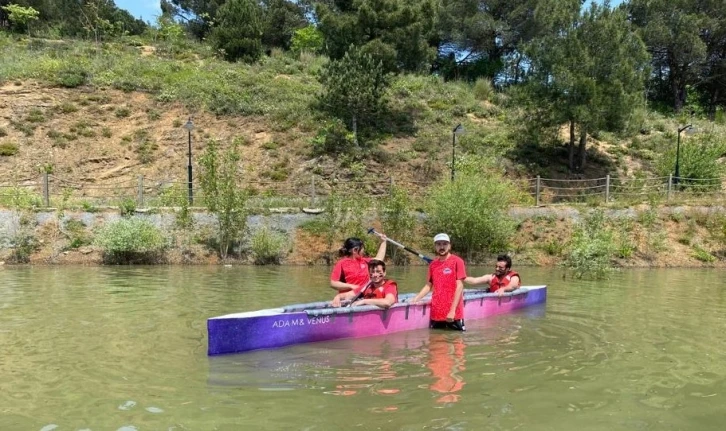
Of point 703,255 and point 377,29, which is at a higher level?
point 377,29

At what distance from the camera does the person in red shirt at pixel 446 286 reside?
8.18m

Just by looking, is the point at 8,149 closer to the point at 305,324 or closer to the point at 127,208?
the point at 127,208

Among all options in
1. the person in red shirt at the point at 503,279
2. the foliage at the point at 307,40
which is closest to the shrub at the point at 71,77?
the foliage at the point at 307,40

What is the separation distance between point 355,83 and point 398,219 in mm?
10146

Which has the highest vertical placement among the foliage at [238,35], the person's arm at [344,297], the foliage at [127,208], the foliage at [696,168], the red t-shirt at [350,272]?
the foliage at [238,35]

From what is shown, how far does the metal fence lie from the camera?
20891 mm

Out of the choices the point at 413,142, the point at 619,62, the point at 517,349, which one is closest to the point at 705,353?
the point at 517,349

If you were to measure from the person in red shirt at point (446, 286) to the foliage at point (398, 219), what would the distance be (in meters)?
11.4

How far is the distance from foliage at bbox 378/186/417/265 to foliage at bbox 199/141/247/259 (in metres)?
4.98

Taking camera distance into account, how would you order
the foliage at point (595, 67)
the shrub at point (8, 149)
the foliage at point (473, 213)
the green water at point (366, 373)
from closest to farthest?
the green water at point (366, 373) < the foliage at point (473, 213) < the foliage at point (595, 67) < the shrub at point (8, 149)

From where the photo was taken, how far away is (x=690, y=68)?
4197cm

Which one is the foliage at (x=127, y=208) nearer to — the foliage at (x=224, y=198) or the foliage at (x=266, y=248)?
the foliage at (x=224, y=198)

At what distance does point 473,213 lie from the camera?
1948cm

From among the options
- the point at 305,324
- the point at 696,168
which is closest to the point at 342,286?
the point at 305,324
